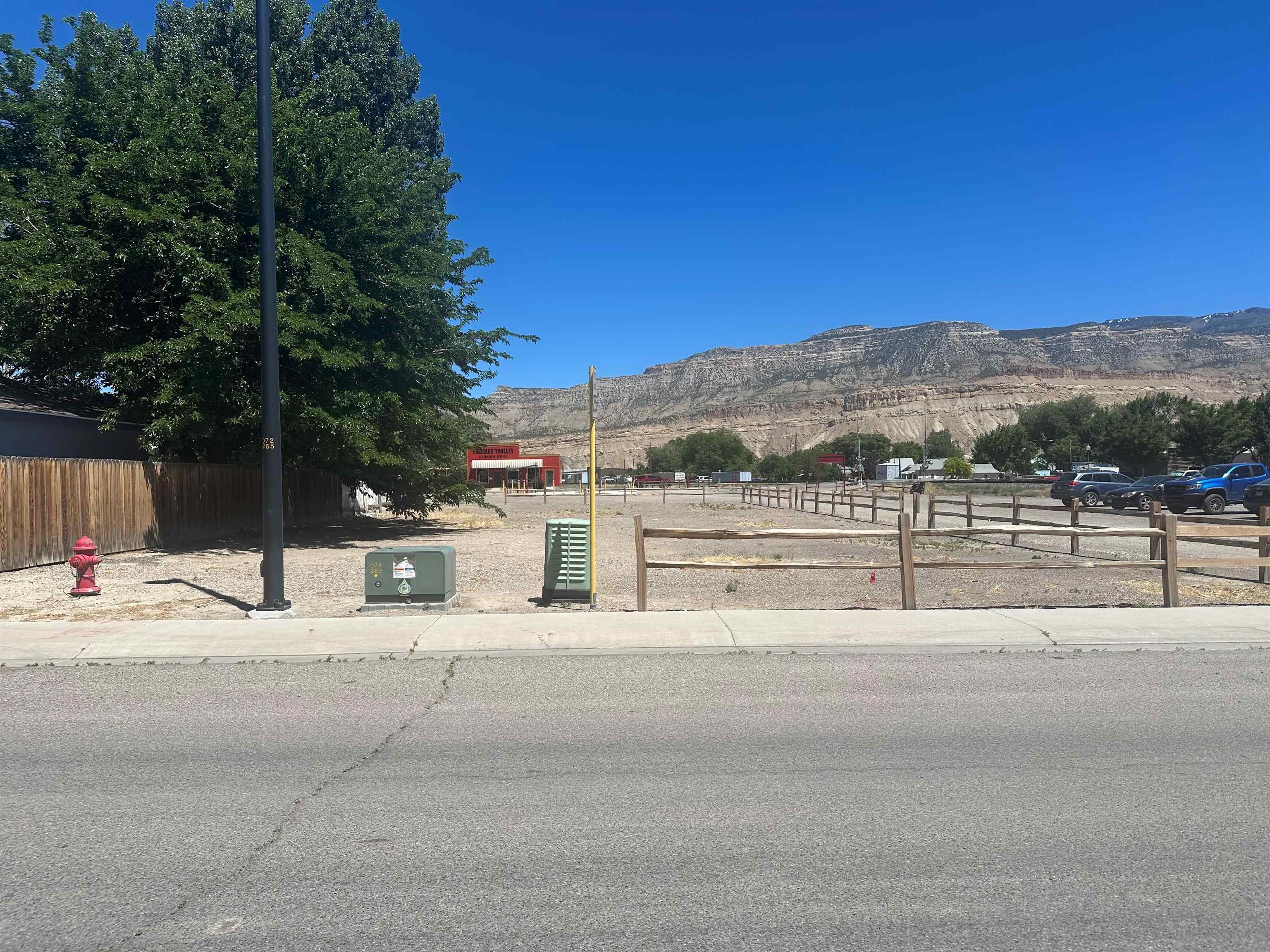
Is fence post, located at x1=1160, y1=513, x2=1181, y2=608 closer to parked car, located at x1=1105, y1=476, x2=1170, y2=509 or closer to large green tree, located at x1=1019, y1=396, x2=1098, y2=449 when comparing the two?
parked car, located at x1=1105, y1=476, x2=1170, y2=509

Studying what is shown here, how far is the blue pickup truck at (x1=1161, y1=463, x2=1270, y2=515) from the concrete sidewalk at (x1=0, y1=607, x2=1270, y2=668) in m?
23.5

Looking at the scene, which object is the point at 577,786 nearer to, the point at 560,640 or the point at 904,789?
the point at 904,789

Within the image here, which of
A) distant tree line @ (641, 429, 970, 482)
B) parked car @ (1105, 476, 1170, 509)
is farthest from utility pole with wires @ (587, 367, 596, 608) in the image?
distant tree line @ (641, 429, 970, 482)

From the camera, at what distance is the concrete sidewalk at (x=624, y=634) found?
8.91 metres

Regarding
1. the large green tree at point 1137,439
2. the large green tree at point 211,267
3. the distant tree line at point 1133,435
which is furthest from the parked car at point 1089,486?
the large green tree at point 1137,439

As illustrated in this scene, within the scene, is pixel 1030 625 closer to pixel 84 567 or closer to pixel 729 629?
pixel 729 629

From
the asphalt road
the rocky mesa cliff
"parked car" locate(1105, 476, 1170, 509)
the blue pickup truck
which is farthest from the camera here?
the rocky mesa cliff

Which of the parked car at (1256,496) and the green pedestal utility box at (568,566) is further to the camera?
the parked car at (1256,496)

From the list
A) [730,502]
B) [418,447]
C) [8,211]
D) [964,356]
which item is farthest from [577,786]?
[964,356]

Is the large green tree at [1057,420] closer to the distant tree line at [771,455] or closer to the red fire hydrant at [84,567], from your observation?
the distant tree line at [771,455]

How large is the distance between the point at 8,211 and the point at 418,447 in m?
10.5

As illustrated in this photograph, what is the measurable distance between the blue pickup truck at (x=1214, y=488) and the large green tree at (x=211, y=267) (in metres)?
24.0

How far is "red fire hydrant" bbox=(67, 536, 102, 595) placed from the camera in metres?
12.2

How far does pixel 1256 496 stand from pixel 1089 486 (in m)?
9.07
